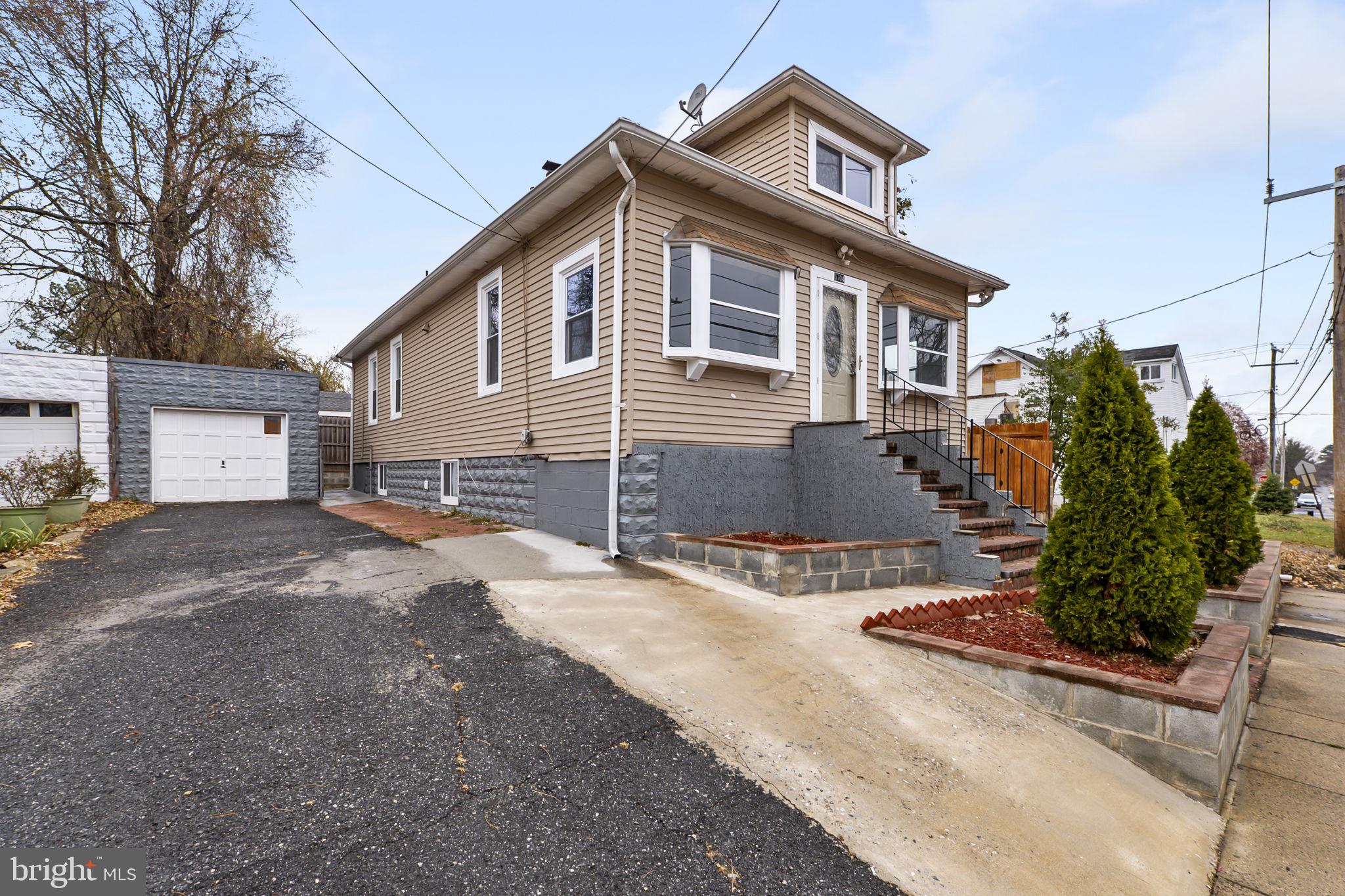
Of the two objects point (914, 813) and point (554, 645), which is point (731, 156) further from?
point (914, 813)

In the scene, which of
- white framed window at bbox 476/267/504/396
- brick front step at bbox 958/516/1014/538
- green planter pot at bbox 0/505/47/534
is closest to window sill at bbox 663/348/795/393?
brick front step at bbox 958/516/1014/538

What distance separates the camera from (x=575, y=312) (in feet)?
24.4

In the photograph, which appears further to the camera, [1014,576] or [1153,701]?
[1014,576]

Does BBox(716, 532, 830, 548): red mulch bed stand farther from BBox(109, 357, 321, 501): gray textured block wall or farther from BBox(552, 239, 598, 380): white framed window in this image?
BBox(109, 357, 321, 501): gray textured block wall

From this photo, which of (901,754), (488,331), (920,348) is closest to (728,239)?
(920,348)

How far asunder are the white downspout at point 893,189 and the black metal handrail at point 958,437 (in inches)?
117

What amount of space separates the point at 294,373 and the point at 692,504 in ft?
36.3

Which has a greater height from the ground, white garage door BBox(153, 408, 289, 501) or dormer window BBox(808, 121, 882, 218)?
dormer window BBox(808, 121, 882, 218)

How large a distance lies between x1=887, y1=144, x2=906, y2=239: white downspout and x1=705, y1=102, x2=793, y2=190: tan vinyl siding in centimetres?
241

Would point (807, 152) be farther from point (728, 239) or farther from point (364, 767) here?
point (364, 767)

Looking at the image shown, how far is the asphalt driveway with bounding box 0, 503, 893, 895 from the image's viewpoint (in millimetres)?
1915

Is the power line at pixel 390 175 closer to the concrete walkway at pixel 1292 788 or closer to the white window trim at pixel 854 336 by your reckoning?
the white window trim at pixel 854 336

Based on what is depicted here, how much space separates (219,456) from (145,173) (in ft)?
23.5

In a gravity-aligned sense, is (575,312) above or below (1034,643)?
above
